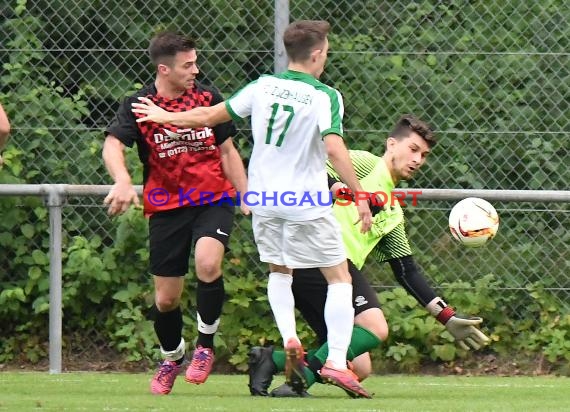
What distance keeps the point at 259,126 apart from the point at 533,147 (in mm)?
3279

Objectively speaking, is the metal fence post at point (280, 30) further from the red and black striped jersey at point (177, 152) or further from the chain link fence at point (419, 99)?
the red and black striped jersey at point (177, 152)

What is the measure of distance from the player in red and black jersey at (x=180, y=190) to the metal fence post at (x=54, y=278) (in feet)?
5.47

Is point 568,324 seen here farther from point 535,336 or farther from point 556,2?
point 556,2

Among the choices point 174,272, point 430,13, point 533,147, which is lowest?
point 174,272

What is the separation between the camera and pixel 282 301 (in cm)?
687

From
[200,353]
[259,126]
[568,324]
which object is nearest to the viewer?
[259,126]

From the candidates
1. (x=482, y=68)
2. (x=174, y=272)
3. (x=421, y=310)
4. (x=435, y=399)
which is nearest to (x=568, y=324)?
(x=421, y=310)

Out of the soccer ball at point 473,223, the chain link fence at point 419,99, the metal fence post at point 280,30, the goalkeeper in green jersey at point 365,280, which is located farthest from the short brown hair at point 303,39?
the chain link fence at point 419,99

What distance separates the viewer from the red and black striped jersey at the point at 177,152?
726cm

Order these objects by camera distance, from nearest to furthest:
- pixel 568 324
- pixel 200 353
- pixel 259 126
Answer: pixel 259 126 → pixel 200 353 → pixel 568 324

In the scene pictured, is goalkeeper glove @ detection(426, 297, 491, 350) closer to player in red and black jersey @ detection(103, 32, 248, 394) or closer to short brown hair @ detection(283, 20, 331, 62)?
player in red and black jersey @ detection(103, 32, 248, 394)

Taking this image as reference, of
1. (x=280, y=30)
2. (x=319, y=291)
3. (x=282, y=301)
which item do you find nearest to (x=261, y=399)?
(x=282, y=301)

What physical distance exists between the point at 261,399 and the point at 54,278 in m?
2.61

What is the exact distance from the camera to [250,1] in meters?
9.57
